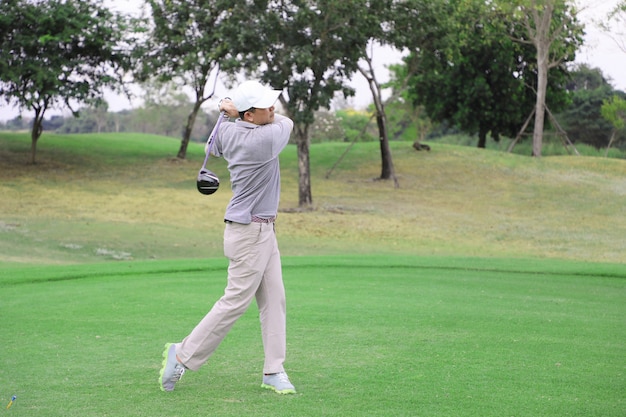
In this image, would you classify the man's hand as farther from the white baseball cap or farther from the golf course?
the golf course

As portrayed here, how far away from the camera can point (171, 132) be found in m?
108

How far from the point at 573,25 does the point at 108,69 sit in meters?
24.2

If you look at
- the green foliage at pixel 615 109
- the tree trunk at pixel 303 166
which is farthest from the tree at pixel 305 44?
the green foliage at pixel 615 109

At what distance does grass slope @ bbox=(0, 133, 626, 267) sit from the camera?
22.4 metres

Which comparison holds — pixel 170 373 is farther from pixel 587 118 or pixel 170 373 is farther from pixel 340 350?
pixel 587 118

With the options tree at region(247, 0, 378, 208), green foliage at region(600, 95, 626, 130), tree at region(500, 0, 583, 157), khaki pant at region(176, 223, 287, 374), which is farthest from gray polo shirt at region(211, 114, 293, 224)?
green foliage at region(600, 95, 626, 130)

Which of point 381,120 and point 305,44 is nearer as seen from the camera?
point 305,44

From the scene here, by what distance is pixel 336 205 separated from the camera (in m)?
31.6

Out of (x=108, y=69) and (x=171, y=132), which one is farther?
(x=171, y=132)

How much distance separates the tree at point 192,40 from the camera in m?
27.3

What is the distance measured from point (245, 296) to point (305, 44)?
934 inches

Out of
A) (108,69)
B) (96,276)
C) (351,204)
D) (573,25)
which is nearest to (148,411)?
(96,276)

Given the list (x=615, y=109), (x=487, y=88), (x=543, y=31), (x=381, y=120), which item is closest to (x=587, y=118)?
(x=615, y=109)

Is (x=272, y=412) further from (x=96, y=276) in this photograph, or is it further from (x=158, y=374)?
(x=96, y=276)
